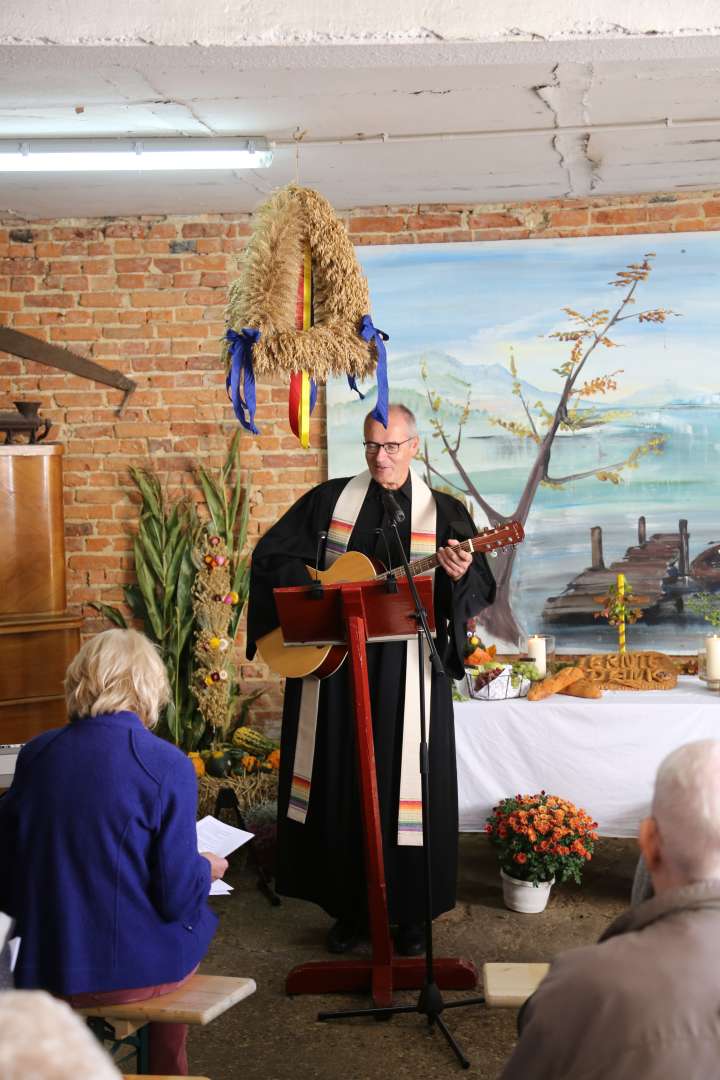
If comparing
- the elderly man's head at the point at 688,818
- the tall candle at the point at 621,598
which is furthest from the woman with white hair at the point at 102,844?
the tall candle at the point at 621,598

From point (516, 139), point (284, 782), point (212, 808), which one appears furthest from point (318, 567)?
point (516, 139)

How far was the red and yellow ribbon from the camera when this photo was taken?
3699mm

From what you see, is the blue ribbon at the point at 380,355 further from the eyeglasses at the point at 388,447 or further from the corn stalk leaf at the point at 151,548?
the corn stalk leaf at the point at 151,548

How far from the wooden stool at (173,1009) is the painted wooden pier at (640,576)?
3548 mm

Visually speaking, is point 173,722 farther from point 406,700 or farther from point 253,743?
point 406,700

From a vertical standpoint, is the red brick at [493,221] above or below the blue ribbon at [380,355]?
above

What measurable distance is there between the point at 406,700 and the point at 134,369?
281 cm

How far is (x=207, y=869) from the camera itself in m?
2.58

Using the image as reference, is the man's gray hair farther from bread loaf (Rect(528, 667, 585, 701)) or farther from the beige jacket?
bread loaf (Rect(528, 667, 585, 701))

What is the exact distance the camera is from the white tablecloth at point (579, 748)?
4684mm

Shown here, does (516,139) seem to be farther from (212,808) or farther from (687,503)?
(212,808)

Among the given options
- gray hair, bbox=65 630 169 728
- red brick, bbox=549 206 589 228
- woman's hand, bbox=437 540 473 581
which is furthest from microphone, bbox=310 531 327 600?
red brick, bbox=549 206 589 228

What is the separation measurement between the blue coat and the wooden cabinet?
123 inches

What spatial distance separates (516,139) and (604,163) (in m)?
0.61
